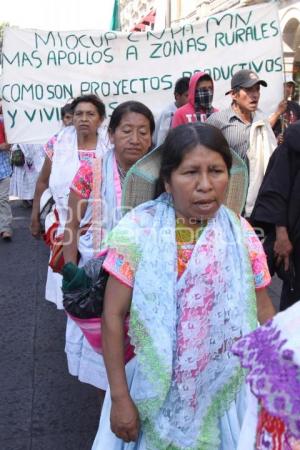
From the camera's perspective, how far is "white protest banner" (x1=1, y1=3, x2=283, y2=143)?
4781 mm

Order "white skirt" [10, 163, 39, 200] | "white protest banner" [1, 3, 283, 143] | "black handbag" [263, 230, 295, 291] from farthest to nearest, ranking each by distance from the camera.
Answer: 1. "white skirt" [10, 163, 39, 200]
2. "white protest banner" [1, 3, 283, 143]
3. "black handbag" [263, 230, 295, 291]

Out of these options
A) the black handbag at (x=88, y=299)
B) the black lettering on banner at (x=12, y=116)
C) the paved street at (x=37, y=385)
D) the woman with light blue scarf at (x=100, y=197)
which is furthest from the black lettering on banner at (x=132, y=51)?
the black handbag at (x=88, y=299)

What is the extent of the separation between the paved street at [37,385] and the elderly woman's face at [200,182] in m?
1.69

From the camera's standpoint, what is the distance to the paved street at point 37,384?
2949mm

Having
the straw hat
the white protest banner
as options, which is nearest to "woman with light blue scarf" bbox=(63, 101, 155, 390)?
the straw hat

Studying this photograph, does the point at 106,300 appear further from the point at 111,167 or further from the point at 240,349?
the point at 111,167

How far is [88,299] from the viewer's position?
1.79 metres

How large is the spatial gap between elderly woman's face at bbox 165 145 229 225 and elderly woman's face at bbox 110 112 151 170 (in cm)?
89

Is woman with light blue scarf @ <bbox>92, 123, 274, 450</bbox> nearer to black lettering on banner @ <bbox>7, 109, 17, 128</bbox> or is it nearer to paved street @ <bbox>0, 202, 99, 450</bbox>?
paved street @ <bbox>0, 202, 99, 450</bbox>

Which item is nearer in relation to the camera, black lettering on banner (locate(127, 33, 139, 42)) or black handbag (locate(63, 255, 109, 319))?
black handbag (locate(63, 255, 109, 319))

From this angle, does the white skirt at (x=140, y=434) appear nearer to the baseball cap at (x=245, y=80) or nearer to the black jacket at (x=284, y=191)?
the black jacket at (x=284, y=191)

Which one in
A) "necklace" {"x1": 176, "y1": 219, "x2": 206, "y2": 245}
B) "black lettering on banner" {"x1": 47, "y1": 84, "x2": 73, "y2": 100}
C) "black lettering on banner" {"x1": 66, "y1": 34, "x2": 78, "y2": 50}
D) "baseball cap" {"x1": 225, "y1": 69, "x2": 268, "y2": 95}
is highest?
"black lettering on banner" {"x1": 66, "y1": 34, "x2": 78, "y2": 50}

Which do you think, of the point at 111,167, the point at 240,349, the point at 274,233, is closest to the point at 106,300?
the point at 240,349

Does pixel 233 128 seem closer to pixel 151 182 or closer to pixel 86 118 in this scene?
pixel 86 118
